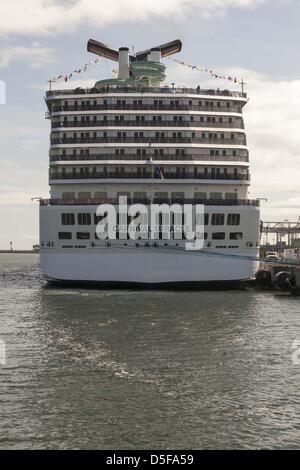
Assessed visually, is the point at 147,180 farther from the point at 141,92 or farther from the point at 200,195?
the point at 141,92

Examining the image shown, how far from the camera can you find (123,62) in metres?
68.7

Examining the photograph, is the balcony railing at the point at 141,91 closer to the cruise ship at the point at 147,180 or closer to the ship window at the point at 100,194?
the cruise ship at the point at 147,180

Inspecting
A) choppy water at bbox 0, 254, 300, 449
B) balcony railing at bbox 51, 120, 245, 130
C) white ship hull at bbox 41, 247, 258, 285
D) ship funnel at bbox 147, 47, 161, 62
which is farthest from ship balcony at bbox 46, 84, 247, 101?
choppy water at bbox 0, 254, 300, 449

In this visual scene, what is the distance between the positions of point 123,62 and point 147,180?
18.5m

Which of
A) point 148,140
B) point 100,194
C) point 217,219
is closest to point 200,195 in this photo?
point 217,219

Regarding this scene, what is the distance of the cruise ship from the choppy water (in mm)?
11290

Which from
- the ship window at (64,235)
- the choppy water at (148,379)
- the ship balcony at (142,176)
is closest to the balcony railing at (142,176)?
the ship balcony at (142,176)

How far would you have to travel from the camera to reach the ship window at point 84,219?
54469mm

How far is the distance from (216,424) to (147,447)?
2598 mm

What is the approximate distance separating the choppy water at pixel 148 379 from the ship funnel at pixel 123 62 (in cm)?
3435

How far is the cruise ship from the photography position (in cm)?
5322

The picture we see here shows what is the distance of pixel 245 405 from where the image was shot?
66.0 feet

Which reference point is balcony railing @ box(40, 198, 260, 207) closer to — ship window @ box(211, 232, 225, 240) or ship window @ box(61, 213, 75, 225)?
ship window @ box(61, 213, 75, 225)

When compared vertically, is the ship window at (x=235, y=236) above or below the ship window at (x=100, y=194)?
below
